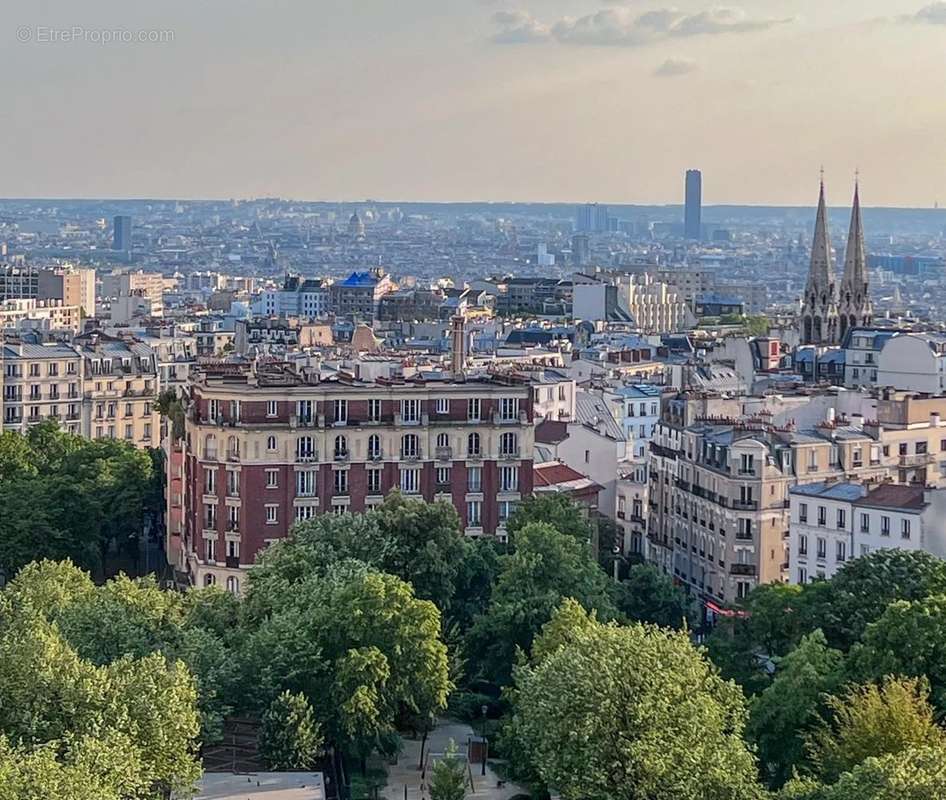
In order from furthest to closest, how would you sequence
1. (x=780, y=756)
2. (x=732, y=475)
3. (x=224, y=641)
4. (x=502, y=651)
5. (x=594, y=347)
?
(x=594, y=347)
(x=732, y=475)
(x=502, y=651)
(x=224, y=641)
(x=780, y=756)

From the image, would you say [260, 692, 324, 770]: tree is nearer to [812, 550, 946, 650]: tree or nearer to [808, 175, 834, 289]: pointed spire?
[812, 550, 946, 650]: tree

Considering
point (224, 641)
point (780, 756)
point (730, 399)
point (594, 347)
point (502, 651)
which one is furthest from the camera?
point (594, 347)

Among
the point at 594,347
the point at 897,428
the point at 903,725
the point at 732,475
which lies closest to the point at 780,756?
the point at 903,725

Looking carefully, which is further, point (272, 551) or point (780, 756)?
point (272, 551)

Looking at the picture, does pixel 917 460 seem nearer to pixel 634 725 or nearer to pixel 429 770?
pixel 429 770

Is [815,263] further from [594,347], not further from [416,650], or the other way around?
[416,650]

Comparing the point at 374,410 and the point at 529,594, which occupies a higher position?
the point at 374,410

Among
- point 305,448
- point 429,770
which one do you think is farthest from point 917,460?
point 429,770
